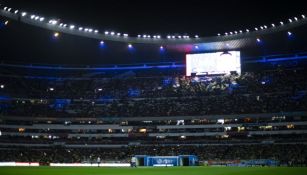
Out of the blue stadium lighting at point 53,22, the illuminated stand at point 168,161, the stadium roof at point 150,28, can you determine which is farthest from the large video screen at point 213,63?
the blue stadium lighting at point 53,22

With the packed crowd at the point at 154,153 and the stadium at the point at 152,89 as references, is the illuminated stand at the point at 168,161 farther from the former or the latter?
the packed crowd at the point at 154,153

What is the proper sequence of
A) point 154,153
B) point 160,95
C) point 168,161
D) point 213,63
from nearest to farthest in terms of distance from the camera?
point 168,161
point 154,153
point 213,63
point 160,95

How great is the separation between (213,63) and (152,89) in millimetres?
19179

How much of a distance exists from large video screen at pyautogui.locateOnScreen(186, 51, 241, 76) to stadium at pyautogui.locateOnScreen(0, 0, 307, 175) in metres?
0.23

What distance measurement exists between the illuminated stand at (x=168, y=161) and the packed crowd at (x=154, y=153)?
27.9 ft

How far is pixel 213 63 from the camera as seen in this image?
9669cm

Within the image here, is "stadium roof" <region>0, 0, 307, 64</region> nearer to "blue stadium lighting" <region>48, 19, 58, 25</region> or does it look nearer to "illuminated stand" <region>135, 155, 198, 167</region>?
"blue stadium lighting" <region>48, 19, 58, 25</region>

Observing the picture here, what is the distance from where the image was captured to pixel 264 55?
10288cm

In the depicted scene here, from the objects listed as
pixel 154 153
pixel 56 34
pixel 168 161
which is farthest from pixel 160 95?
pixel 56 34

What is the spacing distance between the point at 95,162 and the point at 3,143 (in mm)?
21060

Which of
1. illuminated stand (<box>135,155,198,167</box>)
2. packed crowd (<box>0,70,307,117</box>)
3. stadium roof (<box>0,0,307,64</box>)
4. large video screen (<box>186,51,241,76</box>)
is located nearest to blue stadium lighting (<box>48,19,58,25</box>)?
stadium roof (<box>0,0,307,64</box>)

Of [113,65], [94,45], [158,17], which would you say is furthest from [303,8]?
[113,65]

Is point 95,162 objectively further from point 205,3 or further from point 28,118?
point 205,3

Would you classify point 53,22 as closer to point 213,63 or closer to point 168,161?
point 168,161
